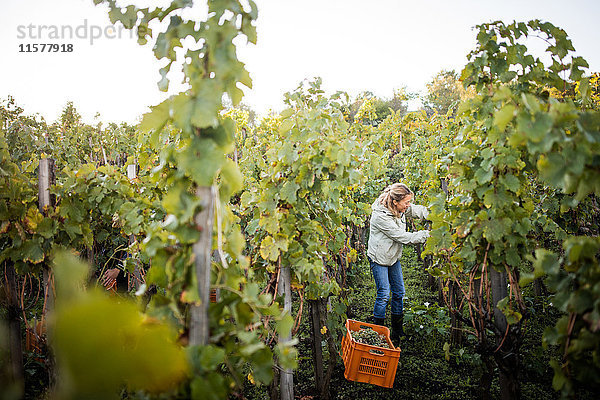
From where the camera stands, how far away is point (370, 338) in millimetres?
3123

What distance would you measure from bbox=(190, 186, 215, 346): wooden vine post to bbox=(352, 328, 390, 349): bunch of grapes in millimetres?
2318

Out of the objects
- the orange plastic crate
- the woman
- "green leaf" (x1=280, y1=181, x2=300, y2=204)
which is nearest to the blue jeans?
the woman

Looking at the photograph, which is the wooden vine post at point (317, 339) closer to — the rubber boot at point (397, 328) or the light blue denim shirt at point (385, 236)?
the light blue denim shirt at point (385, 236)

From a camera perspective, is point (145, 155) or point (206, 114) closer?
point (206, 114)

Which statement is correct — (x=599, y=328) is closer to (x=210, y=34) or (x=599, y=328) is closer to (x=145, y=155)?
(x=210, y=34)

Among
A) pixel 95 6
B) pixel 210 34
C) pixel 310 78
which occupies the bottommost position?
pixel 210 34

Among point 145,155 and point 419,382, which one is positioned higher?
point 145,155

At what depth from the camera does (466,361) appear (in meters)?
3.29

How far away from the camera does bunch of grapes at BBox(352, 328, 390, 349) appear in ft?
10.0

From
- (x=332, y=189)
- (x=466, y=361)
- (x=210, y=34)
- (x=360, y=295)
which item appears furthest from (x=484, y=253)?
(x=360, y=295)

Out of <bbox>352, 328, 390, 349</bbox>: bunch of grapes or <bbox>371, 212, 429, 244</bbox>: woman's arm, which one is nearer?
<bbox>352, 328, 390, 349</bbox>: bunch of grapes

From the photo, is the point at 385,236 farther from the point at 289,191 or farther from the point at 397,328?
the point at 289,191

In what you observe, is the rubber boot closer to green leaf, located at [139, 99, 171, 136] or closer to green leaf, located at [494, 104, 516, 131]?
green leaf, located at [494, 104, 516, 131]

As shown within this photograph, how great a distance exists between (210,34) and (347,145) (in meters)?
1.29
